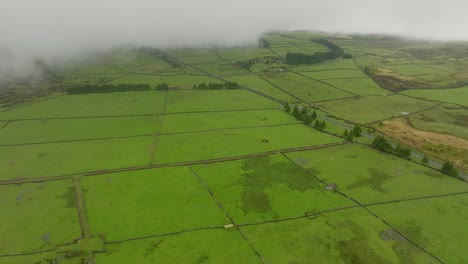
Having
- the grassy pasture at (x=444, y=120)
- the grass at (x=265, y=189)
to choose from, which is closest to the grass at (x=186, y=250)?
the grass at (x=265, y=189)

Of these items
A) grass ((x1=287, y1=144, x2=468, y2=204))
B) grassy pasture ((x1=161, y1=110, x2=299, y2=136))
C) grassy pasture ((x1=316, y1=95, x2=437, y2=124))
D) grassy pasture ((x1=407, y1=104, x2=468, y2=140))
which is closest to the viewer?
grass ((x1=287, y1=144, x2=468, y2=204))

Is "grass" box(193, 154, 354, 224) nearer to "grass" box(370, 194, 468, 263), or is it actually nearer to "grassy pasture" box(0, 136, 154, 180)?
"grass" box(370, 194, 468, 263)

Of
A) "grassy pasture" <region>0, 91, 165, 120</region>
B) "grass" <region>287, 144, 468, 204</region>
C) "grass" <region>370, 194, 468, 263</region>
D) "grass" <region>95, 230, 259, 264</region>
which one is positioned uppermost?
"grass" <region>287, 144, 468, 204</region>

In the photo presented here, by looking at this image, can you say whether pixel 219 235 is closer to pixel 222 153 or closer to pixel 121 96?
pixel 222 153

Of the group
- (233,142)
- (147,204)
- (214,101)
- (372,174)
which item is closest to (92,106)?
(214,101)

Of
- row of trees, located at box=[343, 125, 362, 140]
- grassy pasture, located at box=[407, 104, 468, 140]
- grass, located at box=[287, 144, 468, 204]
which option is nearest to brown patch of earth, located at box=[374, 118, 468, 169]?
grassy pasture, located at box=[407, 104, 468, 140]

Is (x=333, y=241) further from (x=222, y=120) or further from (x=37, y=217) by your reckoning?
(x=222, y=120)

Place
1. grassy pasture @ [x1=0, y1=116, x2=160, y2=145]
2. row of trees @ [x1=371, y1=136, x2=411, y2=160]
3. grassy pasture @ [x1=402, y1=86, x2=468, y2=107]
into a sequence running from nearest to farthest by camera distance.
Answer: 1. row of trees @ [x1=371, y1=136, x2=411, y2=160]
2. grassy pasture @ [x1=0, y1=116, x2=160, y2=145]
3. grassy pasture @ [x1=402, y1=86, x2=468, y2=107]

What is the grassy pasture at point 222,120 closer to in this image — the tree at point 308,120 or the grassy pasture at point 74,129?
the tree at point 308,120

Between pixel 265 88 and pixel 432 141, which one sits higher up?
pixel 432 141
